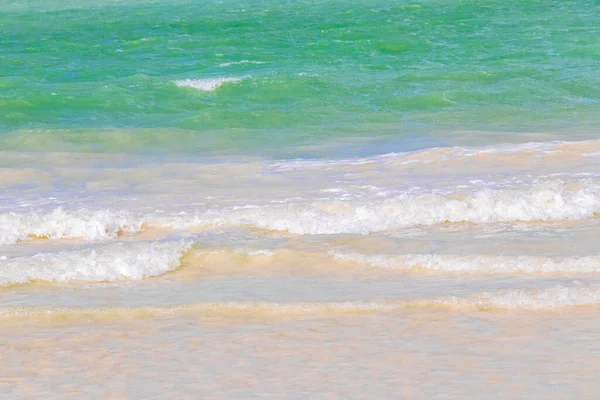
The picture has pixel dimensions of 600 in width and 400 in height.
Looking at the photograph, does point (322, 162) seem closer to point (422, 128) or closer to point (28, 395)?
point (422, 128)

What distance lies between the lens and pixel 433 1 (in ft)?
77.8

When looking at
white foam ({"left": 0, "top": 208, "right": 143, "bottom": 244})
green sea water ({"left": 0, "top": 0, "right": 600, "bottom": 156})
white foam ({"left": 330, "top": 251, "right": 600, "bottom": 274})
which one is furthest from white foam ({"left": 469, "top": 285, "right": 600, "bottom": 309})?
green sea water ({"left": 0, "top": 0, "right": 600, "bottom": 156})

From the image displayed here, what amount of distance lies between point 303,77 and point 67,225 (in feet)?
26.1

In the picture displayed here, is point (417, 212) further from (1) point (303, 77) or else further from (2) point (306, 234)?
(1) point (303, 77)

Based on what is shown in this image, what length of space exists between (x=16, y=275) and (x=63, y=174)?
310 centimetres

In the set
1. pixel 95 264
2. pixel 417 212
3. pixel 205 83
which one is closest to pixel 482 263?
pixel 417 212

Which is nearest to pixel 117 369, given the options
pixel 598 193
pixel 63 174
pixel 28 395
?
pixel 28 395

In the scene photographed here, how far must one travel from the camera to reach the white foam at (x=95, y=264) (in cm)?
517

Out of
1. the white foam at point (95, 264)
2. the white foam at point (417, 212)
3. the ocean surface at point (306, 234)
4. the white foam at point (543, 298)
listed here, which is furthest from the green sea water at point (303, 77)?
the white foam at point (543, 298)

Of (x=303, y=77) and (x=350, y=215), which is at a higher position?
(x=303, y=77)

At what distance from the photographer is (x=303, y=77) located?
1369 cm

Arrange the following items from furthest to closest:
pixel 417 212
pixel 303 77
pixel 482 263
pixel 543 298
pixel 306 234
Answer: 1. pixel 303 77
2. pixel 417 212
3. pixel 306 234
4. pixel 482 263
5. pixel 543 298

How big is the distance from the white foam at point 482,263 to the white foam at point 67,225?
1725 mm

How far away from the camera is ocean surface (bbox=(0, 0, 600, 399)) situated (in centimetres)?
382
